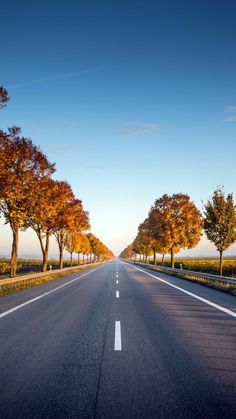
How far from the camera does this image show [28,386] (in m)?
4.14

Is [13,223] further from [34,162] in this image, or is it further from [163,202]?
[163,202]

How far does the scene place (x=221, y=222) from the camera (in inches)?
1101

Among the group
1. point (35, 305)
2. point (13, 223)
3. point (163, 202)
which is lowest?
point (35, 305)

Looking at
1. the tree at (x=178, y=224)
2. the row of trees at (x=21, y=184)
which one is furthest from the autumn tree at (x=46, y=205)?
the tree at (x=178, y=224)

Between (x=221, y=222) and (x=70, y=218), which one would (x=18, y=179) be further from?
(x=221, y=222)

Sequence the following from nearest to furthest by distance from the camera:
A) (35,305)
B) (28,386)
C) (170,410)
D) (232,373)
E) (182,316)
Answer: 1. (170,410)
2. (28,386)
3. (232,373)
4. (182,316)
5. (35,305)

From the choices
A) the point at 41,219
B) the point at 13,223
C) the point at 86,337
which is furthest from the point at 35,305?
the point at 41,219

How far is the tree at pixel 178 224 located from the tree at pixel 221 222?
10953mm

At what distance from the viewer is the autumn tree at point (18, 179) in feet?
62.9

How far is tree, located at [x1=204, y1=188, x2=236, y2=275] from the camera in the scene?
2791 cm

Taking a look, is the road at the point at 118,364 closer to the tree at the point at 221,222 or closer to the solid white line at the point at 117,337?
the solid white line at the point at 117,337

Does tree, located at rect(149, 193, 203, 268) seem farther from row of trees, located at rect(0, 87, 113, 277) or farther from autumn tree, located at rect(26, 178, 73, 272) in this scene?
row of trees, located at rect(0, 87, 113, 277)

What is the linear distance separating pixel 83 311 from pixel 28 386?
5.76 meters

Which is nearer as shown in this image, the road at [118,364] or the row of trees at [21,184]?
the road at [118,364]
